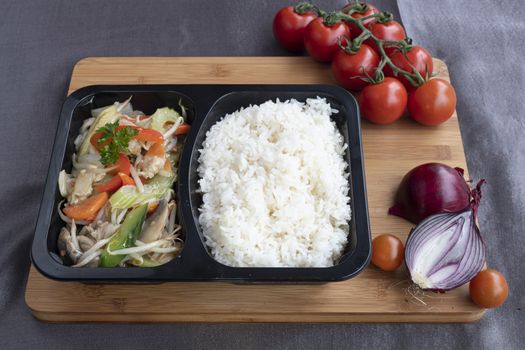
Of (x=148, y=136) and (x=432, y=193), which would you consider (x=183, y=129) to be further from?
(x=432, y=193)

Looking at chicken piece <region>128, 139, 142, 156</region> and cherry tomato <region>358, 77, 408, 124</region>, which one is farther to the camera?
cherry tomato <region>358, 77, 408, 124</region>

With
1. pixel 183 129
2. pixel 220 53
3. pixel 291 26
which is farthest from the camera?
pixel 220 53

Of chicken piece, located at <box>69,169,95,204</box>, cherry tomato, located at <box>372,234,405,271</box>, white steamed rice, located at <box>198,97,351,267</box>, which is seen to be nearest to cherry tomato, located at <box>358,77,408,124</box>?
white steamed rice, located at <box>198,97,351,267</box>

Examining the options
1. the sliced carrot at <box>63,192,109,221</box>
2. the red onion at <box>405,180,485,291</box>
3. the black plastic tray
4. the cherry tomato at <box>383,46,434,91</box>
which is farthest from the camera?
the cherry tomato at <box>383,46,434,91</box>

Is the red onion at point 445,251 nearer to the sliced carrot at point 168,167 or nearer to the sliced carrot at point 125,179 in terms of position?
the sliced carrot at point 168,167

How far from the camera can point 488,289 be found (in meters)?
2.54

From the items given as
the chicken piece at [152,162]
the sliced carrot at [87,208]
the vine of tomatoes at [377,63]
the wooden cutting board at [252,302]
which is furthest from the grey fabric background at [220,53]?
the chicken piece at [152,162]

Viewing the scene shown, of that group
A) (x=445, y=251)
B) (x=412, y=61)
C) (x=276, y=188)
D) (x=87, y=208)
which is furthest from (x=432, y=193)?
(x=87, y=208)

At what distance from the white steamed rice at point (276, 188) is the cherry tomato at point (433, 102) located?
55 centimetres

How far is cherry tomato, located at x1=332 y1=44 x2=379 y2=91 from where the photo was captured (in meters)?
3.17

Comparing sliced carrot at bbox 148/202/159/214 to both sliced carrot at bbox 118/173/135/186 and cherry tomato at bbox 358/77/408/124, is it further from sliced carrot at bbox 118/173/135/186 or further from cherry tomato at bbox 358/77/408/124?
cherry tomato at bbox 358/77/408/124

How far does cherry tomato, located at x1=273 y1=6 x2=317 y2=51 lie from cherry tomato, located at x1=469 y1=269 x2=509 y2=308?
189cm

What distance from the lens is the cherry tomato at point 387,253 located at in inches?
102

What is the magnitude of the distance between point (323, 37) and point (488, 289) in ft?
5.74
